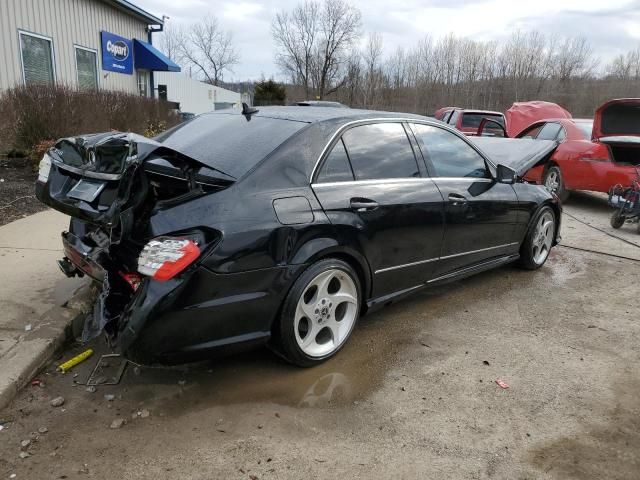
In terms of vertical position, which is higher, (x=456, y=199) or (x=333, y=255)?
(x=456, y=199)

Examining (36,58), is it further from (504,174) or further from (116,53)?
(504,174)

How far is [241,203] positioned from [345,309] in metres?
1.15

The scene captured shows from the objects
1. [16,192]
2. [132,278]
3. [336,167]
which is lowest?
[16,192]

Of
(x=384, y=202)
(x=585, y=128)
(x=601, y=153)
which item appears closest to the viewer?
(x=384, y=202)

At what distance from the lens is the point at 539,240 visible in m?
5.48

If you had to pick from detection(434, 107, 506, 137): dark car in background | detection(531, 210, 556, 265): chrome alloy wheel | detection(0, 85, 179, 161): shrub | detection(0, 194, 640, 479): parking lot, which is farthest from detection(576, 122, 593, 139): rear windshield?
detection(0, 85, 179, 161): shrub

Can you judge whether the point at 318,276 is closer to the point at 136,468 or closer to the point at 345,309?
the point at 345,309

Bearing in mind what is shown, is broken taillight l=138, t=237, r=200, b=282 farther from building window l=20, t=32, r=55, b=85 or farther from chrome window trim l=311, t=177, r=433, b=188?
building window l=20, t=32, r=55, b=85

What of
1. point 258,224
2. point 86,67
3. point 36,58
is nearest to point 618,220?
point 258,224

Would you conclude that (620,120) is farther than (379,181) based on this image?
Yes

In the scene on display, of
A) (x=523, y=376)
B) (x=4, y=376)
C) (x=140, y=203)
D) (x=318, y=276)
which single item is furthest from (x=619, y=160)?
(x=4, y=376)

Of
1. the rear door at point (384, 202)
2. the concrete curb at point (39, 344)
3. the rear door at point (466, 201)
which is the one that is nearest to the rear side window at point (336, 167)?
the rear door at point (384, 202)

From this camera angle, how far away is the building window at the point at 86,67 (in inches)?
545

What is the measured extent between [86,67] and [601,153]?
12.9 meters
